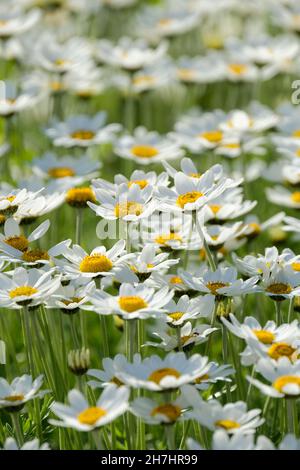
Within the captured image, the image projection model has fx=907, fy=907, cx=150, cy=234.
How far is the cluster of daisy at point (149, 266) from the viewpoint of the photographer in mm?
1918

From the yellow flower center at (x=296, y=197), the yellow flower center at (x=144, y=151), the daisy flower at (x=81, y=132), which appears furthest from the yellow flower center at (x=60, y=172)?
the yellow flower center at (x=296, y=197)

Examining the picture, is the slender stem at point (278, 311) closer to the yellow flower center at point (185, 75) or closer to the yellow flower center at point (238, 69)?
the yellow flower center at point (238, 69)

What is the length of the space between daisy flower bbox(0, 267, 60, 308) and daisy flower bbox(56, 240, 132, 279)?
0.22ft

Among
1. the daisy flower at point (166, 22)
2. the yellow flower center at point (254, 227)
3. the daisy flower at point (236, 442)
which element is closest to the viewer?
the daisy flower at point (236, 442)

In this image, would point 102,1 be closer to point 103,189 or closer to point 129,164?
point 129,164

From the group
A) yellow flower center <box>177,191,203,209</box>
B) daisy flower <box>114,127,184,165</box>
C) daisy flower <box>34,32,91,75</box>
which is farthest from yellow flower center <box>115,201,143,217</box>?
daisy flower <box>34,32,91,75</box>

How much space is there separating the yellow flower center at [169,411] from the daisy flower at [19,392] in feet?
0.91

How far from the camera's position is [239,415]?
6.08ft

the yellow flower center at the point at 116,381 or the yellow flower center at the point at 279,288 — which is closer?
the yellow flower center at the point at 116,381

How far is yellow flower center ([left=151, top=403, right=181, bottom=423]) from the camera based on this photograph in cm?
183

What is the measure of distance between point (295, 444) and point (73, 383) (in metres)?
1.09

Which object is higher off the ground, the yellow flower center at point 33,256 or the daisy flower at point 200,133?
the yellow flower center at point 33,256

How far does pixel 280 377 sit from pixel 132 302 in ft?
1.24
